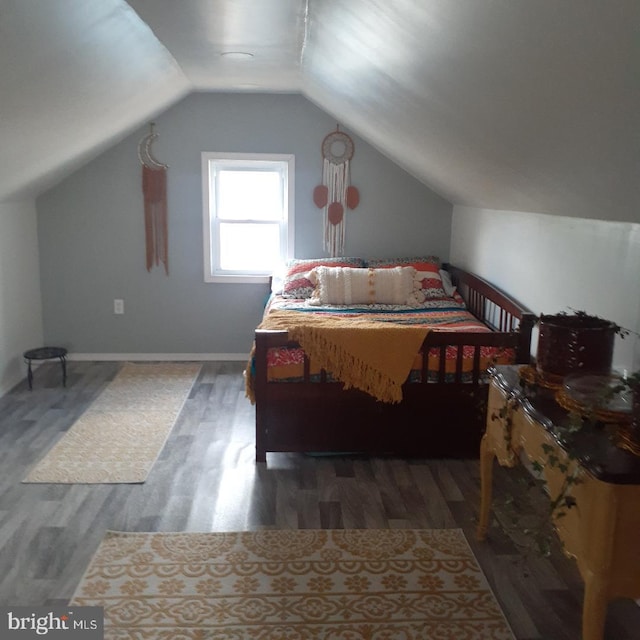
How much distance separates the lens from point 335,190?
494cm

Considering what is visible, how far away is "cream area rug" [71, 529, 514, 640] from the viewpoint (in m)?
1.99

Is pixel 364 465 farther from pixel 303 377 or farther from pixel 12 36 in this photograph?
pixel 12 36

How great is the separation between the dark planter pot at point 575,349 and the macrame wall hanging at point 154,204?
11.7ft

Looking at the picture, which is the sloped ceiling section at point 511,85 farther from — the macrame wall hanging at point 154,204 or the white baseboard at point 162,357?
the white baseboard at point 162,357

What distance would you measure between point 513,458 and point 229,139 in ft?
11.8

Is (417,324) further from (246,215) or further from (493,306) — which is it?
(246,215)

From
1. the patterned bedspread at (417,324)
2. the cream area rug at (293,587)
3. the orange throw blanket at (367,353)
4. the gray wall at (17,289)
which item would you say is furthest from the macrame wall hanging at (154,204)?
the cream area rug at (293,587)

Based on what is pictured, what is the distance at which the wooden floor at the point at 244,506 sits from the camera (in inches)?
85.0

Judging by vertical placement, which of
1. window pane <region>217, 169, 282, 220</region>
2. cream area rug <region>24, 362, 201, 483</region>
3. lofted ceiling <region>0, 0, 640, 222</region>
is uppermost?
lofted ceiling <region>0, 0, 640, 222</region>

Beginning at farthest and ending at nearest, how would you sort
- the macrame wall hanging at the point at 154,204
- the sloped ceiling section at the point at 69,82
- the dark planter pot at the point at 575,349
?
the macrame wall hanging at the point at 154,204
the sloped ceiling section at the point at 69,82
the dark planter pot at the point at 575,349

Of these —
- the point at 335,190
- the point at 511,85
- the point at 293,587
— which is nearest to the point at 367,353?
the point at 293,587

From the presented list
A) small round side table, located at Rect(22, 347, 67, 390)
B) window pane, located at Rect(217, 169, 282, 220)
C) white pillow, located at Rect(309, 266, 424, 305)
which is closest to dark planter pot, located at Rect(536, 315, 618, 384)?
white pillow, located at Rect(309, 266, 424, 305)

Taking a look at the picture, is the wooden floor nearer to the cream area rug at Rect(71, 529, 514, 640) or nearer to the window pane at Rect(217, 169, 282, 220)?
the cream area rug at Rect(71, 529, 514, 640)

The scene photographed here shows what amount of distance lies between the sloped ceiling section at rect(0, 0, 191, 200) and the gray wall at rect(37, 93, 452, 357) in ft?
1.19
